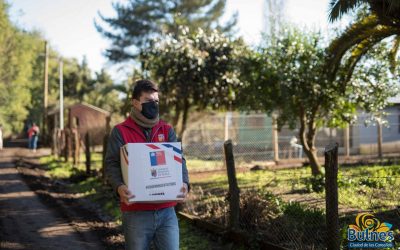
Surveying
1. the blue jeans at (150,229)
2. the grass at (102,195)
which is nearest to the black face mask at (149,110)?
the blue jeans at (150,229)

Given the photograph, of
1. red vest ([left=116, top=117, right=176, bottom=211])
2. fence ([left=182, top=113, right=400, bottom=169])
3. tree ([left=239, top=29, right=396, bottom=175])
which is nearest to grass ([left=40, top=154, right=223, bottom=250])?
red vest ([left=116, top=117, right=176, bottom=211])

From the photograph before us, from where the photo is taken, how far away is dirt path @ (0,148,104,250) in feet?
21.4

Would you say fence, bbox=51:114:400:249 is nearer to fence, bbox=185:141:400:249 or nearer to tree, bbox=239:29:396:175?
fence, bbox=185:141:400:249

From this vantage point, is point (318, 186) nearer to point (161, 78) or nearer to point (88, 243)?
point (88, 243)

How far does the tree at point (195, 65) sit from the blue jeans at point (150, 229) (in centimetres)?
979

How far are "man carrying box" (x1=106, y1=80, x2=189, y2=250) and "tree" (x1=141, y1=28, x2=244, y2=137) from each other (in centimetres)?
955

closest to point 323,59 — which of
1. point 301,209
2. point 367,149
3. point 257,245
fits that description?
point 301,209

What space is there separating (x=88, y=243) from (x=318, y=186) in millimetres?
4393

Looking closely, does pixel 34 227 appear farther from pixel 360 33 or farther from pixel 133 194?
pixel 360 33

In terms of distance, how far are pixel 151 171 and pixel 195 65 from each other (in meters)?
10.0

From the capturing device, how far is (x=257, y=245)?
5637 millimetres

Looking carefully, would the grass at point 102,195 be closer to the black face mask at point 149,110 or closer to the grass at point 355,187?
the grass at point 355,187

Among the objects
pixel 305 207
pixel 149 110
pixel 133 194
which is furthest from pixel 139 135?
pixel 305 207

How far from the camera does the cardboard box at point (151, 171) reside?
329cm
